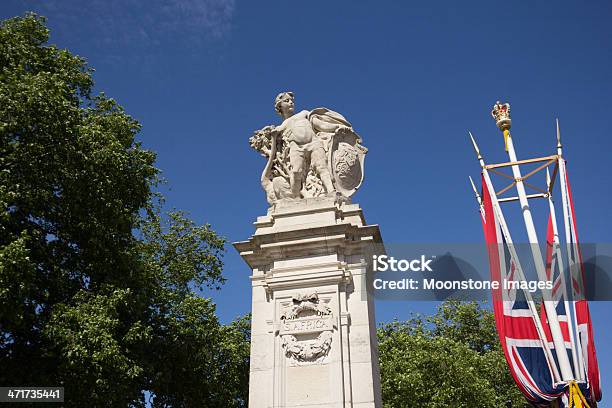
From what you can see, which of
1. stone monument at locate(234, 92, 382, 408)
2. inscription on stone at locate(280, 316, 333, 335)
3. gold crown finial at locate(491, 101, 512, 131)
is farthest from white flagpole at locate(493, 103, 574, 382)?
inscription on stone at locate(280, 316, 333, 335)

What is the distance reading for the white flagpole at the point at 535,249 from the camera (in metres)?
Answer: 12.0

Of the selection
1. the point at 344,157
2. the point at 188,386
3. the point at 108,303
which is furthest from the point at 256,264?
the point at 188,386

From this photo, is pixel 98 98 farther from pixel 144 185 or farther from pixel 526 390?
pixel 526 390

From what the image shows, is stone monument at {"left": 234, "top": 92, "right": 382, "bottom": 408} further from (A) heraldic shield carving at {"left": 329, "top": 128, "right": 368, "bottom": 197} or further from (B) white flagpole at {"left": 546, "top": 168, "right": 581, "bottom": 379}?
(B) white flagpole at {"left": 546, "top": 168, "right": 581, "bottom": 379}

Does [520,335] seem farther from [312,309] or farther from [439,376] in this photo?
[439,376]

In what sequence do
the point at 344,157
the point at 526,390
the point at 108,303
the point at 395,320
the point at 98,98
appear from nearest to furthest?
1. the point at 344,157
2. the point at 526,390
3. the point at 108,303
4. the point at 98,98
5. the point at 395,320

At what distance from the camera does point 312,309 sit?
986cm

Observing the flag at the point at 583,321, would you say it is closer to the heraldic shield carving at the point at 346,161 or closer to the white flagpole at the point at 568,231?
the white flagpole at the point at 568,231

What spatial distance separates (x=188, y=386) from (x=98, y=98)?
915 centimetres

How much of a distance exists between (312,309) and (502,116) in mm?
9298

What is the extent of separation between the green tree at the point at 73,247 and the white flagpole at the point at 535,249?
30.1ft

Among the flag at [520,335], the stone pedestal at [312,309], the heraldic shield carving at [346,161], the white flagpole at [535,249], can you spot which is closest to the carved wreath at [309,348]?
the stone pedestal at [312,309]

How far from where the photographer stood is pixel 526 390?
12.3 m

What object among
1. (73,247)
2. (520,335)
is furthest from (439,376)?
(73,247)
